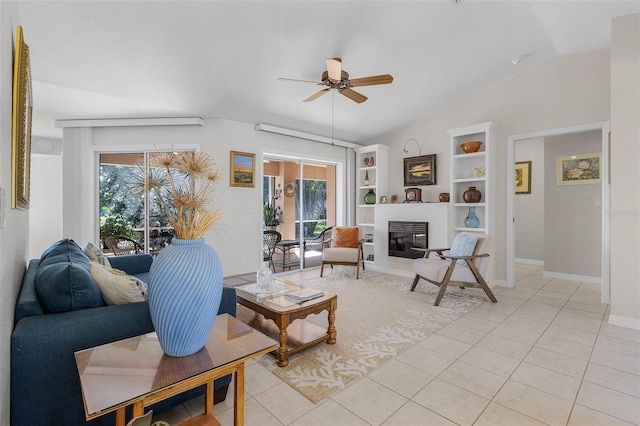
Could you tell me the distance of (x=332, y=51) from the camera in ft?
10.7

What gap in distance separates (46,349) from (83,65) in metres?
2.73

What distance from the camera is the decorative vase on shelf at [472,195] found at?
4574 millimetres

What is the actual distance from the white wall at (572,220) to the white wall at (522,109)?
0.86m

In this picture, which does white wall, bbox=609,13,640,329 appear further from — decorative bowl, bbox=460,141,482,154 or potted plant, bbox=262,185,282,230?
potted plant, bbox=262,185,282,230

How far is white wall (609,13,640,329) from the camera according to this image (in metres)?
2.89

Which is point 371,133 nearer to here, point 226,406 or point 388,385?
point 388,385

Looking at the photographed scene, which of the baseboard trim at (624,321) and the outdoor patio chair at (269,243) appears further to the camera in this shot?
the outdoor patio chair at (269,243)

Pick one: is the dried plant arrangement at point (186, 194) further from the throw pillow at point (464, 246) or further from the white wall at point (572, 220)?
the white wall at point (572, 220)

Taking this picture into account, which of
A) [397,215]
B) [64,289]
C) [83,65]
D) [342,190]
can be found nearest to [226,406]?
[64,289]

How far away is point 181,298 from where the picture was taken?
4.00 ft

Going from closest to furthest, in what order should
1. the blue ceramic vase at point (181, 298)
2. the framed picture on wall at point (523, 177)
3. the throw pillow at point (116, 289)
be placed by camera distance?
the blue ceramic vase at point (181, 298), the throw pillow at point (116, 289), the framed picture on wall at point (523, 177)

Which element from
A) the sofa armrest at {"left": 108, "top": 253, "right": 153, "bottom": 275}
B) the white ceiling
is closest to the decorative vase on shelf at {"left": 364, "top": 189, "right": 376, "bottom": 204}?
the white ceiling

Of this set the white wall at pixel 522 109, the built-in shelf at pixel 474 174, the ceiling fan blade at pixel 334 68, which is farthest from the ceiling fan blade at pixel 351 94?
the white wall at pixel 522 109

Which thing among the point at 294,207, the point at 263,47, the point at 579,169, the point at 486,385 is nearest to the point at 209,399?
the point at 486,385
